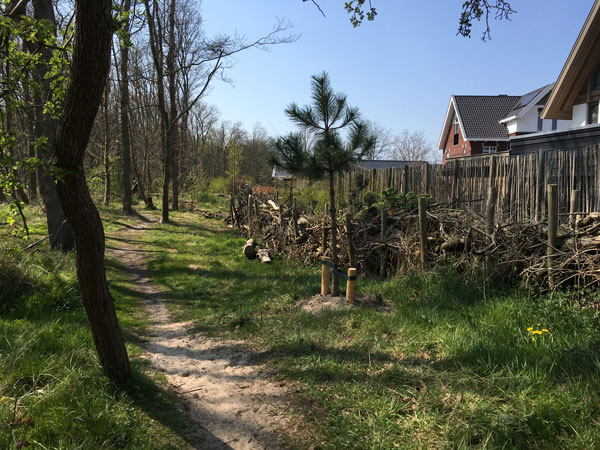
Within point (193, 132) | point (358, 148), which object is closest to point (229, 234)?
point (358, 148)

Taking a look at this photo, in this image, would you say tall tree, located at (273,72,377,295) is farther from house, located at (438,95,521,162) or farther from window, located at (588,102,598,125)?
house, located at (438,95,521,162)

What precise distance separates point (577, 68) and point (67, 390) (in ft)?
44.9

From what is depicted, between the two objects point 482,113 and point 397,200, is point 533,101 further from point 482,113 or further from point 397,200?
point 397,200

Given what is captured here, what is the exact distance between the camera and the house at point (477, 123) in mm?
33844

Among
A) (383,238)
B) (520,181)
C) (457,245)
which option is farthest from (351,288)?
(520,181)

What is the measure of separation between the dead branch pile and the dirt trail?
3460 millimetres

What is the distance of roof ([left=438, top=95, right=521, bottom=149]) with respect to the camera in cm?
3381

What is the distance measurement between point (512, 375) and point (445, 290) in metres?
2.58

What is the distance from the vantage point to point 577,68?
37.1 feet

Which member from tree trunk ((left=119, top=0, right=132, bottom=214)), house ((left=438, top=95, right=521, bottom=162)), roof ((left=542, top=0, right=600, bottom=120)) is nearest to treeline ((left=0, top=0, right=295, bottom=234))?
tree trunk ((left=119, top=0, right=132, bottom=214))

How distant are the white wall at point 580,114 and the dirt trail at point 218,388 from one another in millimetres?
11980

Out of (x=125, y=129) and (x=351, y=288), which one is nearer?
(x=351, y=288)

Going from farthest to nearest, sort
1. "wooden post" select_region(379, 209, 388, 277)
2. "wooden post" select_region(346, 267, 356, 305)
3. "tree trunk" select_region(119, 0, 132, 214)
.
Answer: "tree trunk" select_region(119, 0, 132, 214) → "wooden post" select_region(379, 209, 388, 277) → "wooden post" select_region(346, 267, 356, 305)

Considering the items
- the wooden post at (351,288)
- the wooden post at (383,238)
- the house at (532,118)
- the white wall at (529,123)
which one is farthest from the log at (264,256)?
the white wall at (529,123)
